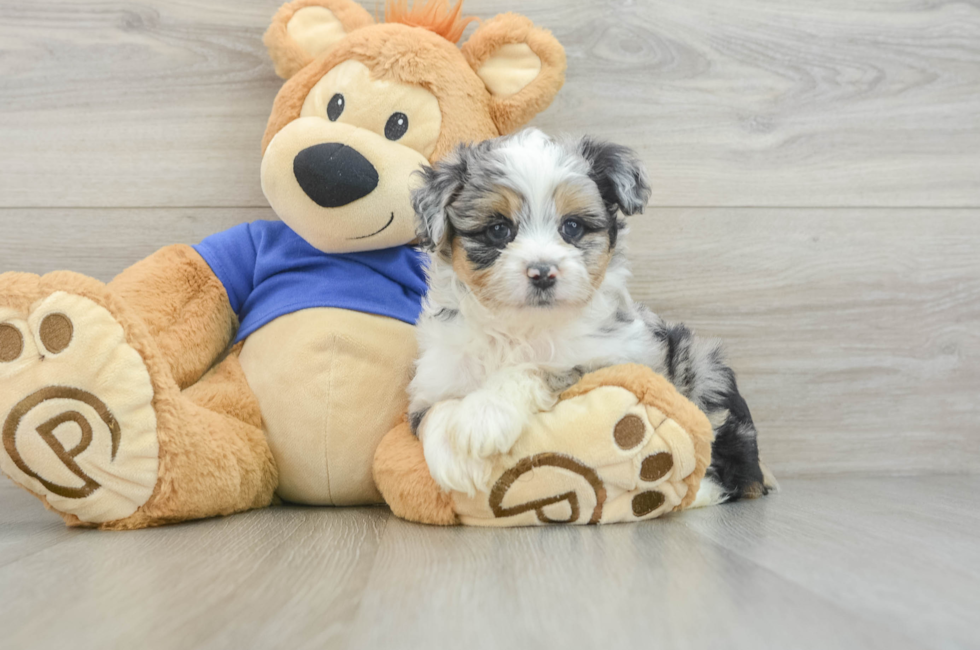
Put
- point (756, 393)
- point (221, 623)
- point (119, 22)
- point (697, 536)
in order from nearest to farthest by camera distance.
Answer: point (221, 623), point (697, 536), point (119, 22), point (756, 393)

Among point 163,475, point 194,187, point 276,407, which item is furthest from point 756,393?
point 194,187

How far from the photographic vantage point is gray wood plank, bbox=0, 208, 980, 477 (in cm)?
225

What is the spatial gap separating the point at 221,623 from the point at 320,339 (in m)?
0.91

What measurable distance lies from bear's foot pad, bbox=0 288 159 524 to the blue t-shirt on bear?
0.44 m

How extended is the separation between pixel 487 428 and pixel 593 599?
46cm

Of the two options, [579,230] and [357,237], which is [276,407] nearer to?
[357,237]

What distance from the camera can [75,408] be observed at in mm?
1422

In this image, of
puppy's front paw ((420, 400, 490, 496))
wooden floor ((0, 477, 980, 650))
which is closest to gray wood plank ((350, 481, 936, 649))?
wooden floor ((0, 477, 980, 650))

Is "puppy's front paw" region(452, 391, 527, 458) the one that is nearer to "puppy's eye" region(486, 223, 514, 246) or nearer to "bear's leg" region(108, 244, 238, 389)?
"puppy's eye" region(486, 223, 514, 246)

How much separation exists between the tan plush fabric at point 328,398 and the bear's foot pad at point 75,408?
1.06ft

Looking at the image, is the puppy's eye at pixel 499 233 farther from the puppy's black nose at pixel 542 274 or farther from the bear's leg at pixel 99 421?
the bear's leg at pixel 99 421

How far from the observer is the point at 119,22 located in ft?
7.01

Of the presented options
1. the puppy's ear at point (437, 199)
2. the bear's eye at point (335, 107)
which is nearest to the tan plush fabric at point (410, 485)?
the puppy's ear at point (437, 199)

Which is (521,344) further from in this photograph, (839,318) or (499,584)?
(839,318)
